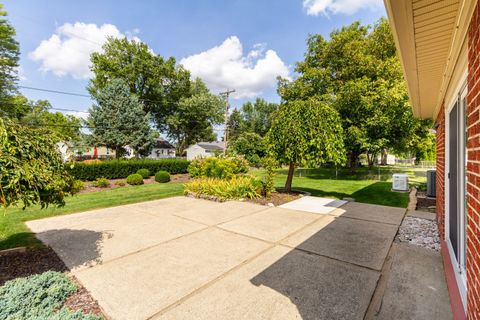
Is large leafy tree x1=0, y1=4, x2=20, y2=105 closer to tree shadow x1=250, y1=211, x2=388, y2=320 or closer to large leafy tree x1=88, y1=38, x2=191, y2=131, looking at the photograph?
large leafy tree x1=88, y1=38, x2=191, y2=131

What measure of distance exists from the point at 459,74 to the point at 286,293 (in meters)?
3.09

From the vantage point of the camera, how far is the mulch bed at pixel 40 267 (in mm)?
2592

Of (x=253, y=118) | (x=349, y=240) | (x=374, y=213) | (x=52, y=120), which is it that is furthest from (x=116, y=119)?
(x=52, y=120)

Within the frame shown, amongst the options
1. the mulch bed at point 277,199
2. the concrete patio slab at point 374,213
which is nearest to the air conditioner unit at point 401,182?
the concrete patio slab at point 374,213

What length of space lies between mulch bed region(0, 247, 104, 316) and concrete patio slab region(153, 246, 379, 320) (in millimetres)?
912

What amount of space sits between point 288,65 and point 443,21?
19.4m

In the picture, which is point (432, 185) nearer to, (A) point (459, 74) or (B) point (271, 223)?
(B) point (271, 223)

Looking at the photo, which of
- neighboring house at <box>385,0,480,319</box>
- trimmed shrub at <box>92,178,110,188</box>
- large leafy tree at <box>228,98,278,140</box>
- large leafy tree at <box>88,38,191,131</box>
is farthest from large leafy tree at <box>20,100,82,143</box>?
large leafy tree at <box>228,98,278,140</box>

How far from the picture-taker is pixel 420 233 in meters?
4.93

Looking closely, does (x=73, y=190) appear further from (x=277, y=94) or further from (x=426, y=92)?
(x=277, y=94)

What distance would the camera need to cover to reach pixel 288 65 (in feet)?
65.3

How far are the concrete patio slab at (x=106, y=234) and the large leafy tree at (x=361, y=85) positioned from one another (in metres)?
12.0

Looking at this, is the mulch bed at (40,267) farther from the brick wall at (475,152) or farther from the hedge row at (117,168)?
the hedge row at (117,168)

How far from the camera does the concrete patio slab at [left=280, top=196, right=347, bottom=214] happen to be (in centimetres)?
707
